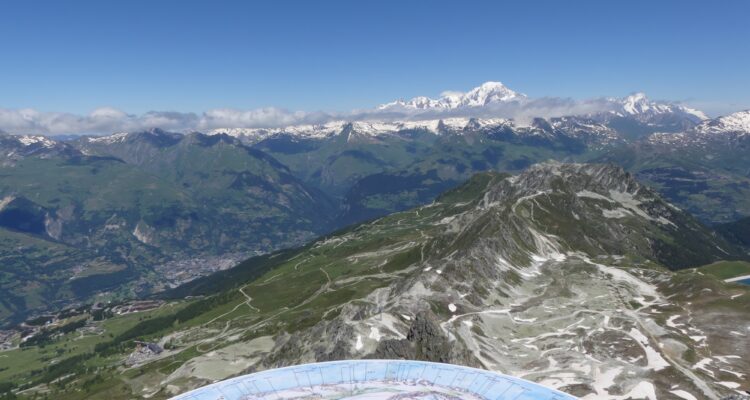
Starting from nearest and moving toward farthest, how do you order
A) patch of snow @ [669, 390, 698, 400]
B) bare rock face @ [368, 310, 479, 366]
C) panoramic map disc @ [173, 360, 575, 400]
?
panoramic map disc @ [173, 360, 575, 400] < patch of snow @ [669, 390, 698, 400] < bare rock face @ [368, 310, 479, 366]

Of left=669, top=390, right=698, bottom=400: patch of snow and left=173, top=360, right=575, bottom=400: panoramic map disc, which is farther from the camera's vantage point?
left=669, top=390, right=698, bottom=400: patch of snow

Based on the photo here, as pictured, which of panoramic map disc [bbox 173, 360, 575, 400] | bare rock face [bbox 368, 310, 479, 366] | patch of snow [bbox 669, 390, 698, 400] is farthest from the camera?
bare rock face [bbox 368, 310, 479, 366]

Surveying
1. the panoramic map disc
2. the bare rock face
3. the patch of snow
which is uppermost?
the panoramic map disc

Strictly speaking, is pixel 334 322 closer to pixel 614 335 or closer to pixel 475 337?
pixel 475 337

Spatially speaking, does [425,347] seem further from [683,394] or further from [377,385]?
[377,385]

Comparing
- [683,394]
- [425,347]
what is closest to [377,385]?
[425,347]

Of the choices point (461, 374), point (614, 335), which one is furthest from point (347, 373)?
point (614, 335)

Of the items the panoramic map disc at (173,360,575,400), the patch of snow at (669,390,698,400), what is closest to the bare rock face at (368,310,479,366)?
the patch of snow at (669,390,698,400)

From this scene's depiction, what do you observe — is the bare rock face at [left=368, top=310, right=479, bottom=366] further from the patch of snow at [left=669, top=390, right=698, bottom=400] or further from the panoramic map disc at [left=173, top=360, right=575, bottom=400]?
the panoramic map disc at [left=173, top=360, right=575, bottom=400]
